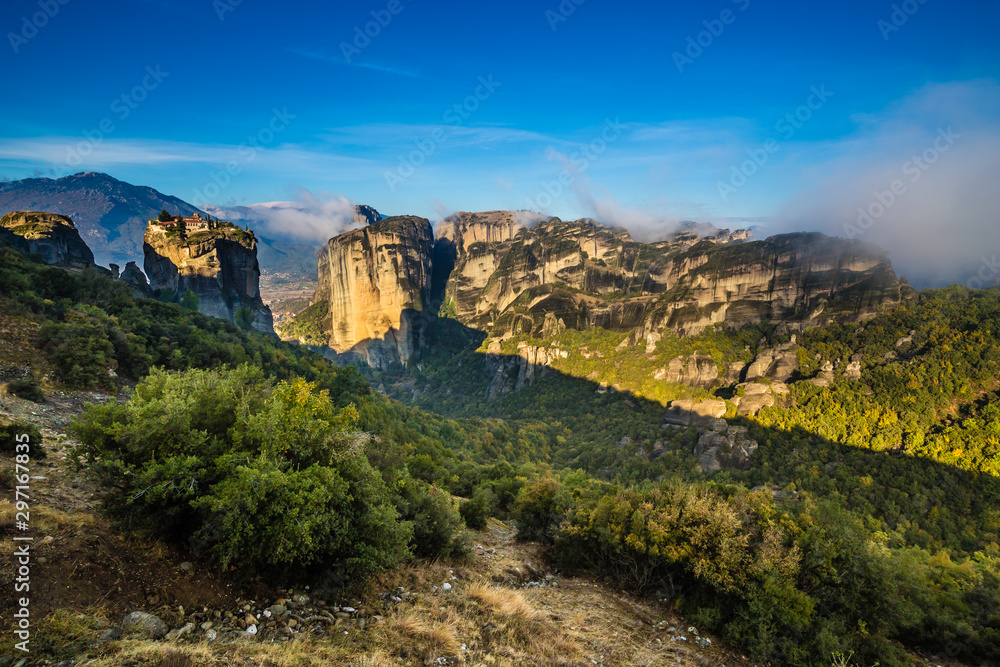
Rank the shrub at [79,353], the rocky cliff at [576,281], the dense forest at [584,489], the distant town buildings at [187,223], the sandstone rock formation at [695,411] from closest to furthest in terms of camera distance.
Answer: the dense forest at [584,489], the shrub at [79,353], the distant town buildings at [187,223], the sandstone rock formation at [695,411], the rocky cliff at [576,281]

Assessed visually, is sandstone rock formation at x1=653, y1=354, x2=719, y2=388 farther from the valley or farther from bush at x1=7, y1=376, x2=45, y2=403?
bush at x1=7, y1=376, x2=45, y2=403

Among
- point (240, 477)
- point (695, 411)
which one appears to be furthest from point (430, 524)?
point (695, 411)

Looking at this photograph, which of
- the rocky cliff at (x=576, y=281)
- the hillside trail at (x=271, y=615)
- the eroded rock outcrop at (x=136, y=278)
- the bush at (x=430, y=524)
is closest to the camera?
the hillside trail at (x=271, y=615)

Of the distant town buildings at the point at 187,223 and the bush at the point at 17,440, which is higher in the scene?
the distant town buildings at the point at 187,223

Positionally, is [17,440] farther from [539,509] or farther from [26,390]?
[539,509]

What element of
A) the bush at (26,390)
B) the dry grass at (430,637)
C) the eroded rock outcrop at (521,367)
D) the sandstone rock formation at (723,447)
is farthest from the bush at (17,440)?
the eroded rock outcrop at (521,367)

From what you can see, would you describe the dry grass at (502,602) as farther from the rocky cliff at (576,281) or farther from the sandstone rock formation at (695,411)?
the rocky cliff at (576,281)
